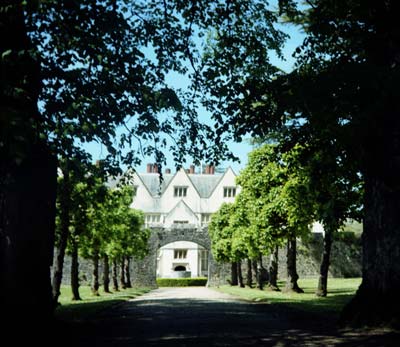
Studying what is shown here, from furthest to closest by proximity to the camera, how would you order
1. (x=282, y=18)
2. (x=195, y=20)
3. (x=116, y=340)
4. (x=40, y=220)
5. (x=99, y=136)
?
(x=282, y=18)
(x=195, y=20)
(x=99, y=136)
(x=40, y=220)
(x=116, y=340)

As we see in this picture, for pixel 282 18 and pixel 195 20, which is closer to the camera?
pixel 195 20

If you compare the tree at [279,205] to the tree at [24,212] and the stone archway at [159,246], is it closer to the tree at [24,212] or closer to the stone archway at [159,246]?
the tree at [24,212]

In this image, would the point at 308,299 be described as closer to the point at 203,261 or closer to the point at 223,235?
the point at 223,235

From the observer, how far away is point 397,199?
451 inches

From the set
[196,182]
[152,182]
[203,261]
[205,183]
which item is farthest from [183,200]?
[203,261]

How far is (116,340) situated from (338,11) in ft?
29.5

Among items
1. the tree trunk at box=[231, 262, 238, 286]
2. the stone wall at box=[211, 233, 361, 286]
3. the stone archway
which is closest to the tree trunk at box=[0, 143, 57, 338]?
the tree trunk at box=[231, 262, 238, 286]

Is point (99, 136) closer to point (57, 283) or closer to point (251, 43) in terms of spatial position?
point (251, 43)

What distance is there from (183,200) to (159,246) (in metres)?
19.8

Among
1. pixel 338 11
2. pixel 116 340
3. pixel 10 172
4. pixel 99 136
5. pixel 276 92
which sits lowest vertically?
pixel 116 340

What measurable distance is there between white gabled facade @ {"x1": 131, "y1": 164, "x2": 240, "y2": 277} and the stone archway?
14.5 metres

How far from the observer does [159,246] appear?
59000 mm

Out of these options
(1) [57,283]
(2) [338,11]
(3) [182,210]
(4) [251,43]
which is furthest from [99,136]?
(3) [182,210]

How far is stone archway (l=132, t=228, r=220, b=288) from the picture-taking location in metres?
56.8
